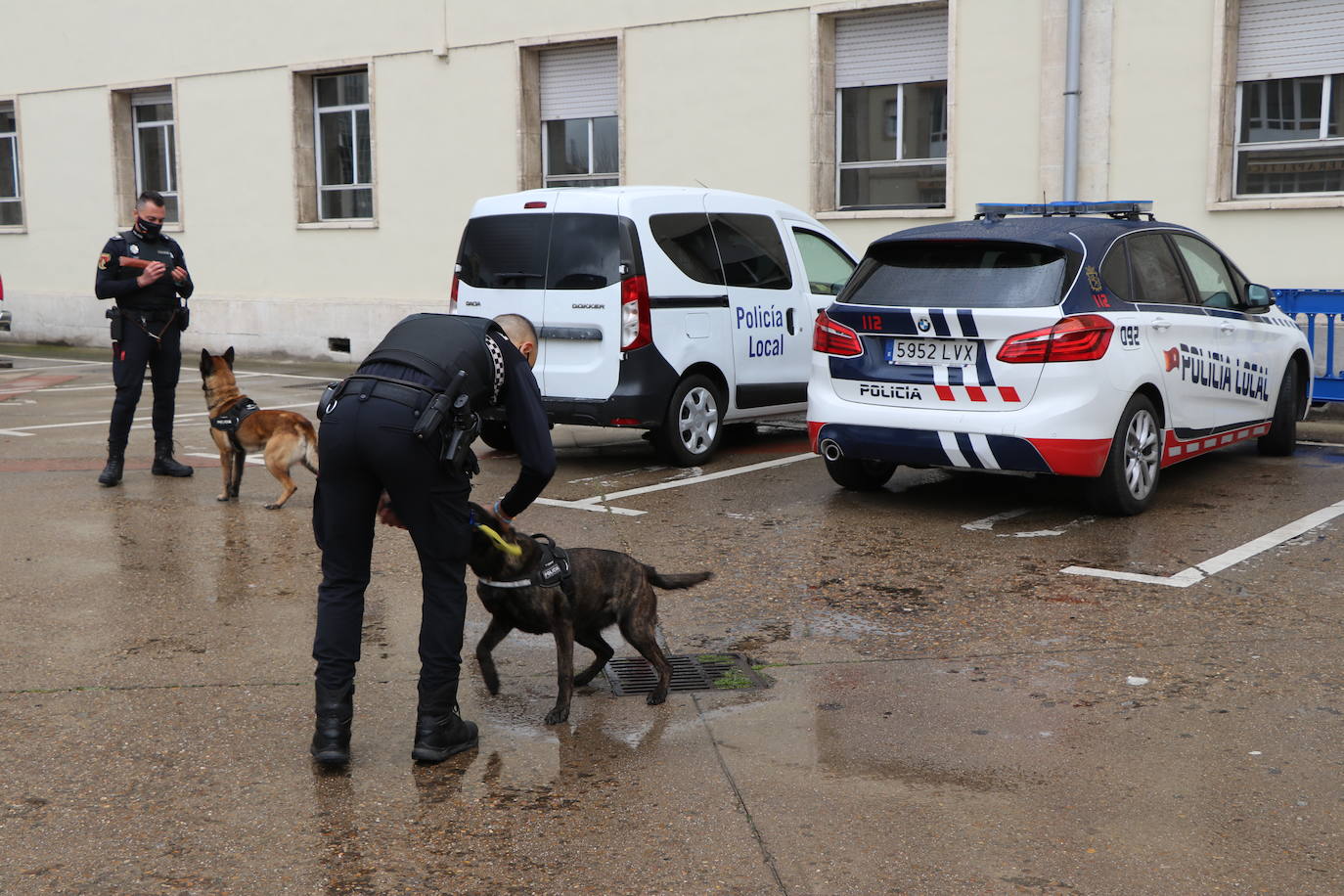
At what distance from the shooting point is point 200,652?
5.54m

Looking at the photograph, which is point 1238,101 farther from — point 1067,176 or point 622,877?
point 622,877

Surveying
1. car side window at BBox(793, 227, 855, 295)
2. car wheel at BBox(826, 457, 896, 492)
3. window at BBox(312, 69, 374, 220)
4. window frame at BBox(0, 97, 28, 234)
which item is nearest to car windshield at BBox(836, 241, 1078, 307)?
car wheel at BBox(826, 457, 896, 492)

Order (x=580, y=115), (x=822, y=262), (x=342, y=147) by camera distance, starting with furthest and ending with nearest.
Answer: (x=342, y=147) → (x=580, y=115) → (x=822, y=262)

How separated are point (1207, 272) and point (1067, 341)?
78.8 inches

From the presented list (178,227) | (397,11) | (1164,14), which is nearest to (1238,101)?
(1164,14)

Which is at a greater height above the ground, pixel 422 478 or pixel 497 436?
pixel 422 478

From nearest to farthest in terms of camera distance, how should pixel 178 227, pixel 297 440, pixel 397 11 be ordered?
1. pixel 297 440
2. pixel 397 11
3. pixel 178 227

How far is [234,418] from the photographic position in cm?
859

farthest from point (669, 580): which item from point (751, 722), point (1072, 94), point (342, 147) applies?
point (342, 147)

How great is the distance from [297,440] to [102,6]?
620 inches

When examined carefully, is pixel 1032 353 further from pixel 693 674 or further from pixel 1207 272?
pixel 693 674

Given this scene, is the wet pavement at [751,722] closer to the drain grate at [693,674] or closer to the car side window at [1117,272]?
the drain grate at [693,674]

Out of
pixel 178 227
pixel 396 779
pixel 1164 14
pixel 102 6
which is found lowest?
pixel 396 779

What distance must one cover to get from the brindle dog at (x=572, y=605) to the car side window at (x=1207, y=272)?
4871mm
